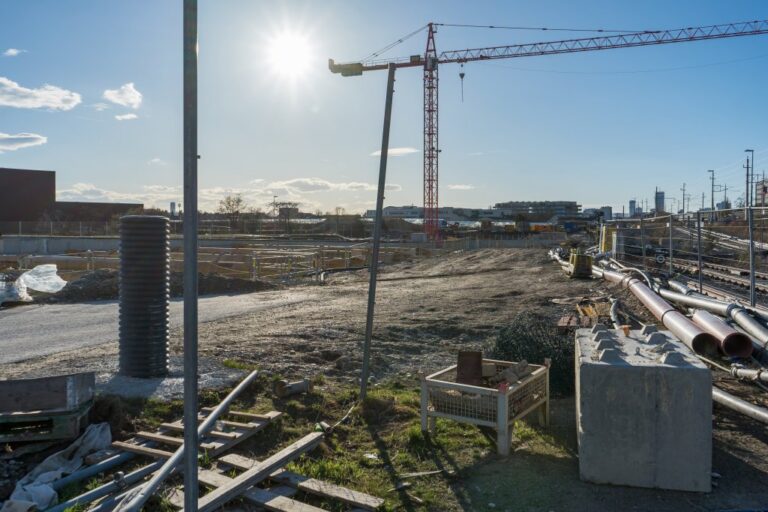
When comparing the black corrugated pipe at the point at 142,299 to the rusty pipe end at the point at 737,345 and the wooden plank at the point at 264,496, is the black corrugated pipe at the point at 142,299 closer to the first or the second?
the wooden plank at the point at 264,496

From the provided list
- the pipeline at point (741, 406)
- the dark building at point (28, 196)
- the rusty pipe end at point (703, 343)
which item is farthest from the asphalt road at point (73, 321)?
the dark building at point (28, 196)

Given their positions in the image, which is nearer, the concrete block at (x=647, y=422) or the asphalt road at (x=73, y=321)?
the concrete block at (x=647, y=422)

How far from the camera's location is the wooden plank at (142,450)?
4977mm

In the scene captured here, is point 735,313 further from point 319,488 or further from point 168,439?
point 168,439

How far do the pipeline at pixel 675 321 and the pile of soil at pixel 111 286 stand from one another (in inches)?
422

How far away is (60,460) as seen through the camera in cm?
495

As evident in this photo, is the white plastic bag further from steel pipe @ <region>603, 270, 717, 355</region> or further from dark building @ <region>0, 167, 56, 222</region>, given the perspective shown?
dark building @ <region>0, 167, 56, 222</region>

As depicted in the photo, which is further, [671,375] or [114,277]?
[114,277]

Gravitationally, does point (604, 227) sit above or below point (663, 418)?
above

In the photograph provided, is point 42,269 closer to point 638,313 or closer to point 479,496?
point 638,313

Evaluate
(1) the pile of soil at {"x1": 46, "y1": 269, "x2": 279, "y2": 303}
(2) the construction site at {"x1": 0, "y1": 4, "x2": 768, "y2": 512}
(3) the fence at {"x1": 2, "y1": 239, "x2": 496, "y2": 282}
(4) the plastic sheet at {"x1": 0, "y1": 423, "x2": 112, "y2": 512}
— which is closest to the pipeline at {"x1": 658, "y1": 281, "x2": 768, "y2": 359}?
(2) the construction site at {"x1": 0, "y1": 4, "x2": 768, "y2": 512}

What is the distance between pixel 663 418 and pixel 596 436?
1.57 feet

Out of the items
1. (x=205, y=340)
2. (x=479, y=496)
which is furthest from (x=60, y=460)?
(x=205, y=340)

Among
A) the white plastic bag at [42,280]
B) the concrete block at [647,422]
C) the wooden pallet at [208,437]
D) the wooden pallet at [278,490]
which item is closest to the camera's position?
the wooden pallet at [278,490]
